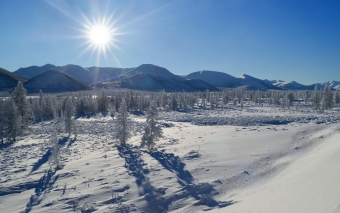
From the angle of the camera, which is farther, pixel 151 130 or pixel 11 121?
pixel 11 121

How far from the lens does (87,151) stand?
24000 mm

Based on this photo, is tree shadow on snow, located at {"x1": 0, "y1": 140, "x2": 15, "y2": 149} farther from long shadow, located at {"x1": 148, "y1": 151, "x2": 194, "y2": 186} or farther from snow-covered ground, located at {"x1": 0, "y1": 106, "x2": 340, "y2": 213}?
long shadow, located at {"x1": 148, "y1": 151, "x2": 194, "y2": 186}

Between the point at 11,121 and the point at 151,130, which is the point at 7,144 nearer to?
the point at 11,121

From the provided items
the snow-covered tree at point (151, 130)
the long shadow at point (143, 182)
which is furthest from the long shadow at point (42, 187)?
the snow-covered tree at point (151, 130)

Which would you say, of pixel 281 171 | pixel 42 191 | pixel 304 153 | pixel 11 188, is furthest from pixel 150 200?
pixel 304 153

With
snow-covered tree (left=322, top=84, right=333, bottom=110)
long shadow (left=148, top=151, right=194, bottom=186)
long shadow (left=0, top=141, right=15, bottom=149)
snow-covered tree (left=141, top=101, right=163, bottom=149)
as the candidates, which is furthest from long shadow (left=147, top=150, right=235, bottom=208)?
snow-covered tree (left=322, top=84, right=333, bottom=110)

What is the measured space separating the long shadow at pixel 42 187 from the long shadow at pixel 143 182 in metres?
5.90

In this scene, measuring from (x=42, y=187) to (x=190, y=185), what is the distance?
10536mm

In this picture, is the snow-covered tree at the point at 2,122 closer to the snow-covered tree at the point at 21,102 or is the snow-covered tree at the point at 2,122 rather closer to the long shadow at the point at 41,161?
the snow-covered tree at the point at 21,102

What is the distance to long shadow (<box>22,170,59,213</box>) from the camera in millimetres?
12522

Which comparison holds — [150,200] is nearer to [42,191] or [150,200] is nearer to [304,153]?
[42,191]

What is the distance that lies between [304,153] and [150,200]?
1744cm

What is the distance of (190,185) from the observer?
50.1ft

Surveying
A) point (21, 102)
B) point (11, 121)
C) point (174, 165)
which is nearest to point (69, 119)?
point (11, 121)
